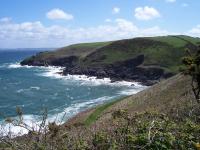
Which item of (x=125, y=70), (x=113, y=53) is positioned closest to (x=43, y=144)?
(x=125, y=70)

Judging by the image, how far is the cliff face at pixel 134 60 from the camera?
135375 mm

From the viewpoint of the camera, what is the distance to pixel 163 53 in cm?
15762

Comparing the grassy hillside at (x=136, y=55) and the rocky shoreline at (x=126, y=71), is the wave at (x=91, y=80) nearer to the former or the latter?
the rocky shoreline at (x=126, y=71)

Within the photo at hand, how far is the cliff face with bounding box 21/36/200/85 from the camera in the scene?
13538cm

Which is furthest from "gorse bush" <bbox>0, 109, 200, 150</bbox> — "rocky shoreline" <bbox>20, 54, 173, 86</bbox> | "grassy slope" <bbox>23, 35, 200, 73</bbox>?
"grassy slope" <bbox>23, 35, 200, 73</bbox>

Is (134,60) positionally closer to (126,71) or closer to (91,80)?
(126,71)

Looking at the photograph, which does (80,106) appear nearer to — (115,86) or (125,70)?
(115,86)

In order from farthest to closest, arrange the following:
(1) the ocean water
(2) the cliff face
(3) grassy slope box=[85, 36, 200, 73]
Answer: (3) grassy slope box=[85, 36, 200, 73] < (2) the cliff face < (1) the ocean water

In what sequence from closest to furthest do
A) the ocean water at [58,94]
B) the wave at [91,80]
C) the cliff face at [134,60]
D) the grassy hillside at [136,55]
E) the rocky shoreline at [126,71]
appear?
1. the ocean water at [58,94]
2. the wave at [91,80]
3. the rocky shoreline at [126,71]
4. the cliff face at [134,60]
5. the grassy hillside at [136,55]

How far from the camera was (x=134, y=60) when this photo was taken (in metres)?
153

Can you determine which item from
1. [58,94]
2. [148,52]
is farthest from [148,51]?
[58,94]

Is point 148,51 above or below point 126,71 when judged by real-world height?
Answer: above

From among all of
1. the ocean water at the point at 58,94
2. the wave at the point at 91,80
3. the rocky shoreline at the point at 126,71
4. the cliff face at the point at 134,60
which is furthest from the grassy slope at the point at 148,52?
the ocean water at the point at 58,94

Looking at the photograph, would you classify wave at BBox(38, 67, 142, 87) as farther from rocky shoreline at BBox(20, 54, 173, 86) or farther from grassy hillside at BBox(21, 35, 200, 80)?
grassy hillside at BBox(21, 35, 200, 80)
